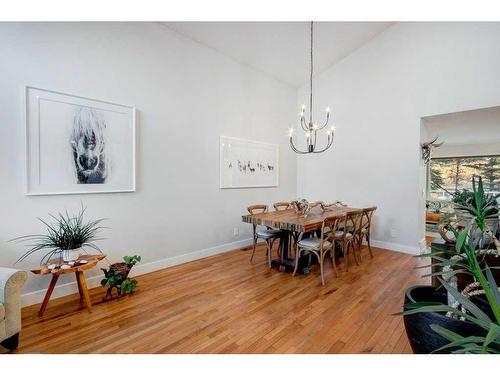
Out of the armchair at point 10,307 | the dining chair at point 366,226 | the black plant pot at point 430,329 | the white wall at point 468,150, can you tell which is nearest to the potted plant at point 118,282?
the armchair at point 10,307

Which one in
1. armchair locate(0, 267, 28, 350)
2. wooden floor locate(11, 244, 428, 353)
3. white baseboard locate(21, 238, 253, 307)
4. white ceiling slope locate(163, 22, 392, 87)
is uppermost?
white ceiling slope locate(163, 22, 392, 87)

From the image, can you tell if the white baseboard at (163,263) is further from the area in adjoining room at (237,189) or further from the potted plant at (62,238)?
the potted plant at (62,238)

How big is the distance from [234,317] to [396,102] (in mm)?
4472

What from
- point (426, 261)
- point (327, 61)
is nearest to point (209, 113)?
point (327, 61)

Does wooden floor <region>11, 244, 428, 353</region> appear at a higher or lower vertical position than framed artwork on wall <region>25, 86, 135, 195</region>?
lower

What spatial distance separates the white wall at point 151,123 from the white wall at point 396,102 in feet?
4.89

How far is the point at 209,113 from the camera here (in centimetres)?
415

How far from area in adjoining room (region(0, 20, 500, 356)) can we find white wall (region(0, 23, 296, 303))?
0.02 meters

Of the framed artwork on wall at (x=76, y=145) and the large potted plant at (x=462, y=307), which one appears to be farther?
the framed artwork on wall at (x=76, y=145)

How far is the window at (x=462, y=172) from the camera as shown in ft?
23.1

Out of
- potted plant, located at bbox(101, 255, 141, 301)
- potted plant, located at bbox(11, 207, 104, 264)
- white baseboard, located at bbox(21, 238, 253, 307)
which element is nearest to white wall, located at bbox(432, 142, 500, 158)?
white baseboard, located at bbox(21, 238, 253, 307)

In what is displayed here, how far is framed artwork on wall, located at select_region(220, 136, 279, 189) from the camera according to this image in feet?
14.5

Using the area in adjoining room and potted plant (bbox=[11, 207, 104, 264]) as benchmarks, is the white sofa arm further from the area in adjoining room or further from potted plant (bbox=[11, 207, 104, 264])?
potted plant (bbox=[11, 207, 104, 264])

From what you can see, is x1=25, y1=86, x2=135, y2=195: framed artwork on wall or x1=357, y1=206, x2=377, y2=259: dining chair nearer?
x1=25, y1=86, x2=135, y2=195: framed artwork on wall
